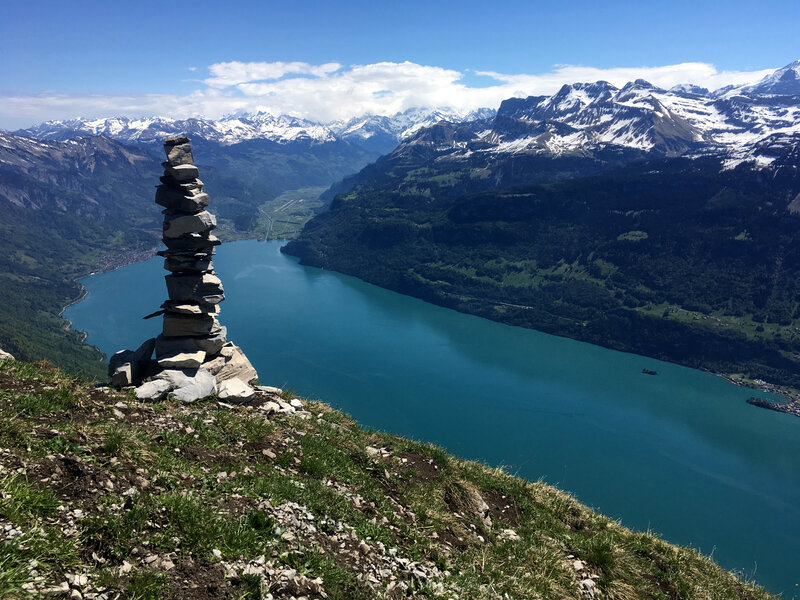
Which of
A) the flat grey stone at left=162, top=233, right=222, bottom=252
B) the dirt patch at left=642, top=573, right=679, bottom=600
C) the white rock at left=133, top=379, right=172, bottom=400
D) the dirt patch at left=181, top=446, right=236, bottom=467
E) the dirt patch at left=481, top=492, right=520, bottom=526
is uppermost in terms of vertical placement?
the flat grey stone at left=162, top=233, right=222, bottom=252

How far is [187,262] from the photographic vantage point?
2161 centimetres

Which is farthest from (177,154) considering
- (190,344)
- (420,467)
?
(420,467)

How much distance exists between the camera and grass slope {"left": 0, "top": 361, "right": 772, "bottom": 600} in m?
6.71

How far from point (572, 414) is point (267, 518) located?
11990 cm

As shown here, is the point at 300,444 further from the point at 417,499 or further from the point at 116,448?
the point at 116,448

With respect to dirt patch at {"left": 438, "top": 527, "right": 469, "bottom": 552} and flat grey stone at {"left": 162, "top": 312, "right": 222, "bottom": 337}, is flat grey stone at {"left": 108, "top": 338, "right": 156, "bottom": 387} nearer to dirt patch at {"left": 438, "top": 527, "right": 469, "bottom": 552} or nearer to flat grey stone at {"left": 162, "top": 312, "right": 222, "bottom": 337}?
flat grey stone at {"left": 162, "top": 312, "right": 222, "bottom": 337}

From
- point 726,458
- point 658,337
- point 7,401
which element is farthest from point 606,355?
point 7,401

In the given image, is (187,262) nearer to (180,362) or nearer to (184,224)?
(184,224)

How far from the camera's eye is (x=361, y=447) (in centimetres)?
1446

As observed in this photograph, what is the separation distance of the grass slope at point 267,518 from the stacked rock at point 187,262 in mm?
6991

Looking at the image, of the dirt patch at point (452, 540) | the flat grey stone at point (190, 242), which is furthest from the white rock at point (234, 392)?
the dirt patch at point (452, 540)

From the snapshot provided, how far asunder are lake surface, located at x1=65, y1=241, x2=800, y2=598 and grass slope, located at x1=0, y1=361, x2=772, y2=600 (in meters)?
52.4

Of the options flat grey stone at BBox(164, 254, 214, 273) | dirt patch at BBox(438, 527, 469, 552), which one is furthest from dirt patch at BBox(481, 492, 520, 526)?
flat grey stone at BBox(164, 254, 214, 273)

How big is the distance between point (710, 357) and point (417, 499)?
7822 inches
